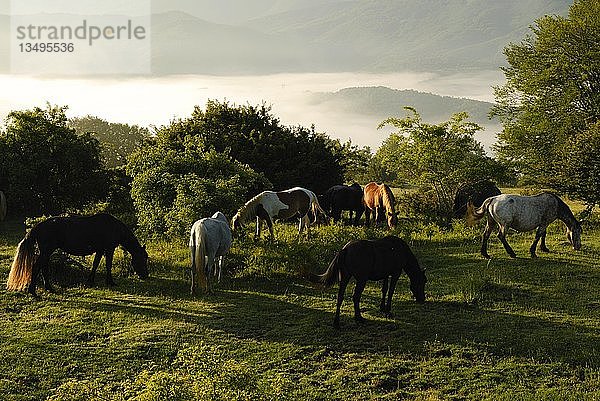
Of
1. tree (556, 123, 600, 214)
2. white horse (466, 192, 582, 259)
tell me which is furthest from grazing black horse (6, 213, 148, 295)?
tree (556, 123, 600, 214)

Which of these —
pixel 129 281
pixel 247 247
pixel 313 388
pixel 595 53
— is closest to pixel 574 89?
pixel 595 53

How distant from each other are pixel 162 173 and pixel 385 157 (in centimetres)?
1195

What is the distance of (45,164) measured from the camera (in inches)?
1011

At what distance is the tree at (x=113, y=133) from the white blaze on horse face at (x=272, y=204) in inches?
1574

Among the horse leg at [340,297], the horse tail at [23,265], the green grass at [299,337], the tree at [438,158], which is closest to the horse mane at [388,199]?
the green grass at [299,337]

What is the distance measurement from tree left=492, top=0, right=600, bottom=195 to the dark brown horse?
29.6 ft

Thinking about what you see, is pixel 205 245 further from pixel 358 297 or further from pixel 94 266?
pixel 358 297

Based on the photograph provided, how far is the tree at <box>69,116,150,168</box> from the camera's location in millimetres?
56469

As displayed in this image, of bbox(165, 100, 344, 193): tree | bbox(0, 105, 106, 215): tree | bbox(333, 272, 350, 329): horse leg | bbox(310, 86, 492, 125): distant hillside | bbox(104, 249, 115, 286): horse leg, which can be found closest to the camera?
bbox(333, 272, 350, 329): horse leg

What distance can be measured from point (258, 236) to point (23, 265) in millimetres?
7350

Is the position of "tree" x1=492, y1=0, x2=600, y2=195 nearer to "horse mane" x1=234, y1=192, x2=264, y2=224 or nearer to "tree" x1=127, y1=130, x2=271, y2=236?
"horse mane" x1=234, y1=192, x2=264, y2=224

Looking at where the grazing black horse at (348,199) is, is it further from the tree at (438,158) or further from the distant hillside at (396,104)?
the distant hillside at (396,104)

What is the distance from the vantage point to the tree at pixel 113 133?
56.5 metres

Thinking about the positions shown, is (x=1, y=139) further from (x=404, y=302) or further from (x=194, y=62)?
(x=194, y=62)
